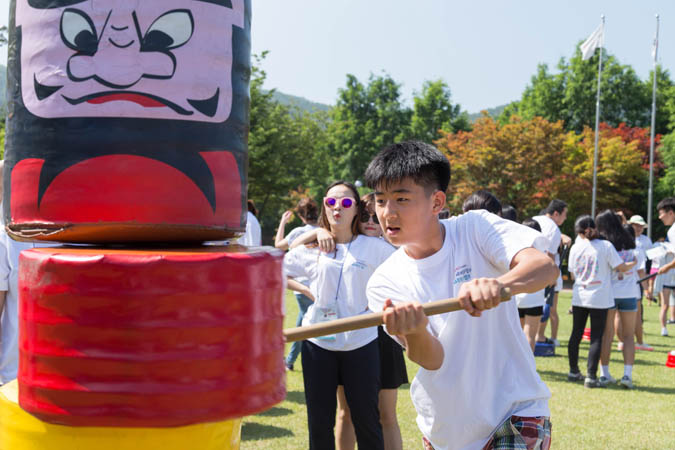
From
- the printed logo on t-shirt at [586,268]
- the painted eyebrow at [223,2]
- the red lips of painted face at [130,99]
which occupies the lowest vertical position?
the printed logo on t-shirt at [586,268]

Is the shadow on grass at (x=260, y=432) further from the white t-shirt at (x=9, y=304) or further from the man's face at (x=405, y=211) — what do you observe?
the man's face at (x=405, y=211)

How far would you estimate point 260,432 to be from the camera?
556 centimetres

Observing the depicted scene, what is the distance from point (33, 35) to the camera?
218 centimetres

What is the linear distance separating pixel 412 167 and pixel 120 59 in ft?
4.23

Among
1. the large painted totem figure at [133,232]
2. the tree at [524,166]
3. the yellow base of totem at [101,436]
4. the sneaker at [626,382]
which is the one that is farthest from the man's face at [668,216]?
the tree at [524,166]

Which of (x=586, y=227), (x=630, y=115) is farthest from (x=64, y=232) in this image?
(x=630, y=115)

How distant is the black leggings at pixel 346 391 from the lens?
4.05m

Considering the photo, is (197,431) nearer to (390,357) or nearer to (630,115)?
(390,357)

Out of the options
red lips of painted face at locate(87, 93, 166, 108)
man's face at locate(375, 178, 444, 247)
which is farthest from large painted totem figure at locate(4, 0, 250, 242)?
man's face at locate(375, 178, 444, 247)

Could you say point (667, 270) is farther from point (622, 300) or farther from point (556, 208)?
point (556, 208)

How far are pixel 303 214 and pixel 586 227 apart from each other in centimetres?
340

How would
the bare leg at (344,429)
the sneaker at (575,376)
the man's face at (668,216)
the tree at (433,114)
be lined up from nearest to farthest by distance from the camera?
the bare leg at (344,429)
the sneaker at (575,376)
the man's face at (668,216)
the tree at (433,114)

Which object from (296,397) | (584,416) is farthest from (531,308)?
(296,397)

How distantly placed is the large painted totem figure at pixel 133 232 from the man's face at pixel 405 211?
0.72 m
